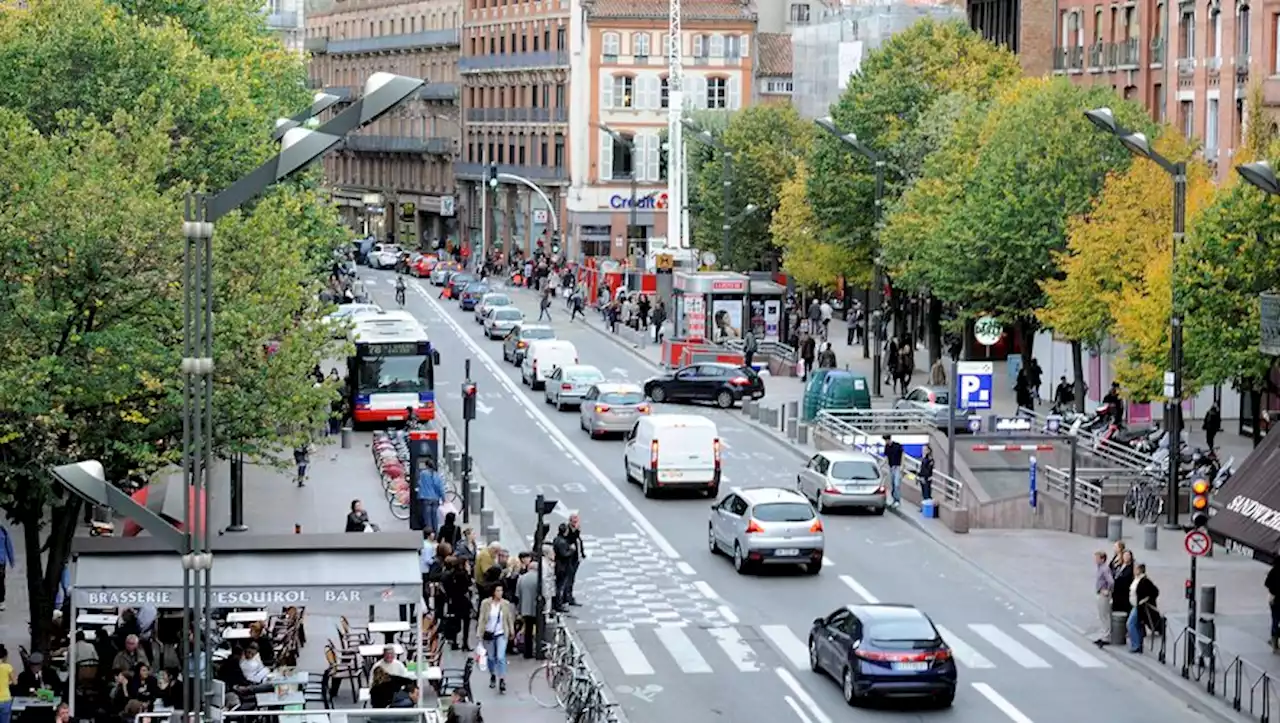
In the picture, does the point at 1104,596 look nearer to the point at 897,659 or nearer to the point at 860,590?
the point at 860,590

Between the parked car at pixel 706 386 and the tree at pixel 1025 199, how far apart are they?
632 centimetres

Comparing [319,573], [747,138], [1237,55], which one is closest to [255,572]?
[319,573]

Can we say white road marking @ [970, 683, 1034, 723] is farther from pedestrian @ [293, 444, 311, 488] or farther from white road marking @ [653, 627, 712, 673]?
pedestrian @ [293, 444, 311, 488]

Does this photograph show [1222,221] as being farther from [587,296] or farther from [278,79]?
[587,296]

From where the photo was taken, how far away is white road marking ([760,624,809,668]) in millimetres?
38125

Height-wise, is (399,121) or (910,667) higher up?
(399,121)

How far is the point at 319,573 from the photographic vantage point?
30812 mm

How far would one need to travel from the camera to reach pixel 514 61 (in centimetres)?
14375

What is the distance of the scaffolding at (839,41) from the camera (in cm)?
Answer: 10519

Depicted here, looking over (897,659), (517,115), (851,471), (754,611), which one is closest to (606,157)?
(517,115)

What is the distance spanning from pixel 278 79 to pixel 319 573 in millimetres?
56604

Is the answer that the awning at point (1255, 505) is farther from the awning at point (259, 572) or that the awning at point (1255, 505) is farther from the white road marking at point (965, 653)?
the awning at point (259, 572)

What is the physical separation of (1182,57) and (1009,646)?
135 ft

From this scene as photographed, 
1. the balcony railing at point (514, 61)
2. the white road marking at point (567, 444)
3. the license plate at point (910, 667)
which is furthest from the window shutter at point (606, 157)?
the license plate at point (910, 667)
